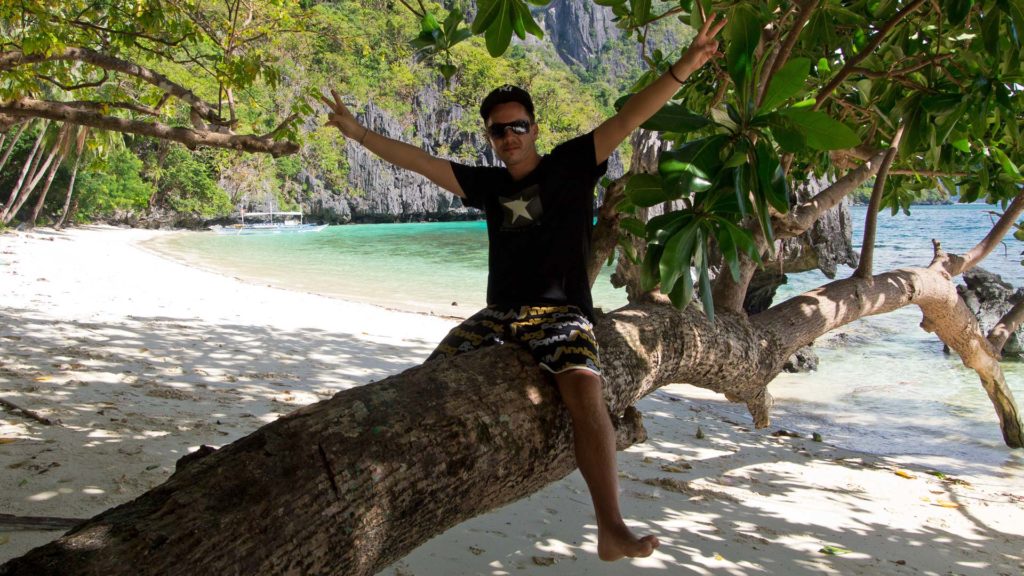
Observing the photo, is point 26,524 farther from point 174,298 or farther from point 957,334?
point 174,298

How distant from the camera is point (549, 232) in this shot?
211 centimetres

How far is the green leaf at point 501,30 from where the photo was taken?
178 cm

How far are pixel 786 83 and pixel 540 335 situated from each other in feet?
2.73

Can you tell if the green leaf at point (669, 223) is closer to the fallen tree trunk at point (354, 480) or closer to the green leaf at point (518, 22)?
the fallen tree trunk at point (354, 480)

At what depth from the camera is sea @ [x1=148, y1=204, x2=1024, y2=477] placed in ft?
22.7

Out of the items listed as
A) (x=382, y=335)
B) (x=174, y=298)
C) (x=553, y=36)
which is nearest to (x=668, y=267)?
(x=382, y=335)

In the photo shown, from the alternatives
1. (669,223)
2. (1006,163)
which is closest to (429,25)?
(669,223)

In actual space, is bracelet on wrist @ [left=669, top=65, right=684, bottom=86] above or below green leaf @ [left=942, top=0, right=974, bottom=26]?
below

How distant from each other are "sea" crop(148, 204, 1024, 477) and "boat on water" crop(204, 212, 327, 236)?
37.4ft

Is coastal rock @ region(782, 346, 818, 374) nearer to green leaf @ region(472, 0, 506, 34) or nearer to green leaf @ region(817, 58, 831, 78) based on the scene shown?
green leaf @ region(817, 58, 831, 78)

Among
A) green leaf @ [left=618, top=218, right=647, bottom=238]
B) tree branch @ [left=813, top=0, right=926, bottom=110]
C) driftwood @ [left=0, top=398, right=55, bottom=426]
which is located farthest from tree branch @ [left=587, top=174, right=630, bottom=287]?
driftwood @ [left=0, top=398, right=55, bottom=426]

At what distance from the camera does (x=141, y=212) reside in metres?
38.5

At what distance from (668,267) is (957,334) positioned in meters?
3.69

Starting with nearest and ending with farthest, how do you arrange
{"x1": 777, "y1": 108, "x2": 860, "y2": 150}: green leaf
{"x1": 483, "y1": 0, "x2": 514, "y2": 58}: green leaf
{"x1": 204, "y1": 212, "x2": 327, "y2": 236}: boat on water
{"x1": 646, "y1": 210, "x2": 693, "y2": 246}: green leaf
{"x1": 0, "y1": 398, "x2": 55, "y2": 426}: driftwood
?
{"x1": 777, "y1": 108, "x2": 860, "y2": 150}: green leaf → {"x1": 646, "y1": 210, "x2": 693, "y2": 246}: green leaf → {"x1": 483, "y1": 0, "x2": 514, "y2": 58}: green leaf → {"x1": 0, "y1": 398, "x2": 55, "y2": 426}: driftwood → {"x1": 204, "y1": 212, "x2": 327, "y2": 236}: boat on water
